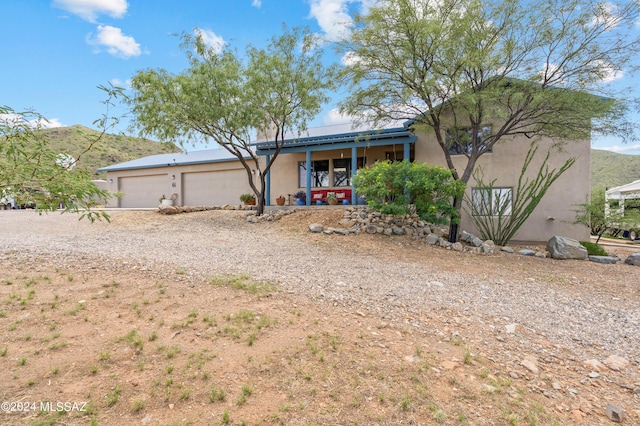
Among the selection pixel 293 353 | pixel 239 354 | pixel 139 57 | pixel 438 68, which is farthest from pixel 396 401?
pixel 139 57

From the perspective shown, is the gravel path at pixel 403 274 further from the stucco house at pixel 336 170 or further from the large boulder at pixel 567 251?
the stucco house at pixel 336 170

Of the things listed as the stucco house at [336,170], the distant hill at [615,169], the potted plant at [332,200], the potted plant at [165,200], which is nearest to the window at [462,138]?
the stucco house at [336,170]

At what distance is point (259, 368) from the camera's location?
2818 millimetres

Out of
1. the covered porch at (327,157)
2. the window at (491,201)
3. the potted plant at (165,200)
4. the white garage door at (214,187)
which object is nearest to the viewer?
the window at (491,201)

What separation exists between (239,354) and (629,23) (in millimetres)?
12084

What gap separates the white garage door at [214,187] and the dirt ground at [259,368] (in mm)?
14181

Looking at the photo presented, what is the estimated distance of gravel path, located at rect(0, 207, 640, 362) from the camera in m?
4.31

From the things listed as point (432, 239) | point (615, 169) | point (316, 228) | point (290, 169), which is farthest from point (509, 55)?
point (615, 169)

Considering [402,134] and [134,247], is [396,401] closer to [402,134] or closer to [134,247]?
[134,247]

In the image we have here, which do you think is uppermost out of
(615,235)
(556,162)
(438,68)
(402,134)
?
(438,68)

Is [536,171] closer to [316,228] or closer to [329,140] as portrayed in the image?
[329,140]

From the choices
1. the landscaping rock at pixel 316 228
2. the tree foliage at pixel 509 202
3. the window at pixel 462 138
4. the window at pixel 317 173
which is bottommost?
the landscaping rock at pixel 316 228

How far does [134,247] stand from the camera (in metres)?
7.56

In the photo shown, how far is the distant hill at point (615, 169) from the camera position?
36.8 m
